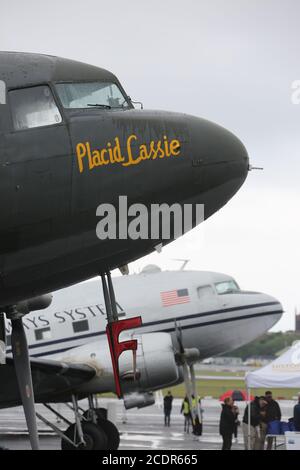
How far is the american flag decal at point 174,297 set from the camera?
2125cm

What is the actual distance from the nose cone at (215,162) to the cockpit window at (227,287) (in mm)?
14407

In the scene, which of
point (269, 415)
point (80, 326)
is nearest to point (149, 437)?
point (80, 326)

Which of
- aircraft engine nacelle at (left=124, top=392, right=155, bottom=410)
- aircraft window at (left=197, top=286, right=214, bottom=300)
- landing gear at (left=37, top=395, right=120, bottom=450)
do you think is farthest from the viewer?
aircraft window at (left=197, top=286, right=214, bottom=300)

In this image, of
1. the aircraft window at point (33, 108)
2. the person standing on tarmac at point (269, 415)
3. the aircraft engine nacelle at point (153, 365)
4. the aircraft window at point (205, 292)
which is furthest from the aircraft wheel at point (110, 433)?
the aircraft window at point (33, 108)

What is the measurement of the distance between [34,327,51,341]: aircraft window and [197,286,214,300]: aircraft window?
3933 mm

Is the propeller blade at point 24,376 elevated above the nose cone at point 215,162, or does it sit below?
below

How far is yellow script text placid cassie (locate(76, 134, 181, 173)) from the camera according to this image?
7762mm

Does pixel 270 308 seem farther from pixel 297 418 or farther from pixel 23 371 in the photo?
pixel 23 371

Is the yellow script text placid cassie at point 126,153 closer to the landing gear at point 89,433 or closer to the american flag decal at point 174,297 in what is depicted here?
the landing gear at point 89,433

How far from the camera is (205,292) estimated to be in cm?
2219

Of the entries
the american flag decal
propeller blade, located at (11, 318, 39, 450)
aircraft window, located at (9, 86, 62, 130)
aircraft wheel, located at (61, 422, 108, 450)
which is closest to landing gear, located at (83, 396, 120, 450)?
aircraft wheel, located at (61, 422, 108, 450)

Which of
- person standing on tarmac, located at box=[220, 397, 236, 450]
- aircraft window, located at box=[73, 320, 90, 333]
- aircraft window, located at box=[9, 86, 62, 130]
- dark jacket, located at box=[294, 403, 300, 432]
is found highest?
aircraft window, located at box=[9, 86, 62, 130]

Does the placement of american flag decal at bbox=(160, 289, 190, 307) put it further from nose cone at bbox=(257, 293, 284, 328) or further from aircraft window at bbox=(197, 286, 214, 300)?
nose cone at bbox=(257, 293, 284, 328)
